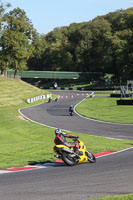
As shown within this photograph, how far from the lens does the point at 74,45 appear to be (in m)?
137

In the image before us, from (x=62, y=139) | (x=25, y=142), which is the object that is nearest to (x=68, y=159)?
(x=62, y=139)

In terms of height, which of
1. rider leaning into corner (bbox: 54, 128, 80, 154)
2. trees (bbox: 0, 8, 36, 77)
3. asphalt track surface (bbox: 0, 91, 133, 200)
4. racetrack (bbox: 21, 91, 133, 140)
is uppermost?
trees (bbox: 0, 8, 36, 77)

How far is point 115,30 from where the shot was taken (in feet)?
419

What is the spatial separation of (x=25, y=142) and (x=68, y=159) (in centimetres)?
1030

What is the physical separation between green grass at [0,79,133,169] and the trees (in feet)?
68.0

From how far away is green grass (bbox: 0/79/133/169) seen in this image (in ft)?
57.0

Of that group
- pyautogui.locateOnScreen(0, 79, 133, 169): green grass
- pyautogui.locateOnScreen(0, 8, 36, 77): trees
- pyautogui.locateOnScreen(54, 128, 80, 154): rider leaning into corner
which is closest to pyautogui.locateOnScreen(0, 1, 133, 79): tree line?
pyautogui.locateOnScreen(0, 8, 36, 77): trees

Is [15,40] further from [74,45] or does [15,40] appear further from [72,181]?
[72,181]

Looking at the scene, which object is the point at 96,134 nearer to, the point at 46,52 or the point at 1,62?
the point at 1,62

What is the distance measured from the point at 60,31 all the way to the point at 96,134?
423 ft

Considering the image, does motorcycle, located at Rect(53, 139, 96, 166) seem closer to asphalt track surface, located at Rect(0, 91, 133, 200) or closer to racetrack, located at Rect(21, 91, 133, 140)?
asphalt track surface, located at Rect(0, 91, 133, 200)

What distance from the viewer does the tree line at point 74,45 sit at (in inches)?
3573

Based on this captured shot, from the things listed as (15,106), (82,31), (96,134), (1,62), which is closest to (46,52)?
(82,31)

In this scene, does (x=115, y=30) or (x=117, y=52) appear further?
(x=115, y=30)
